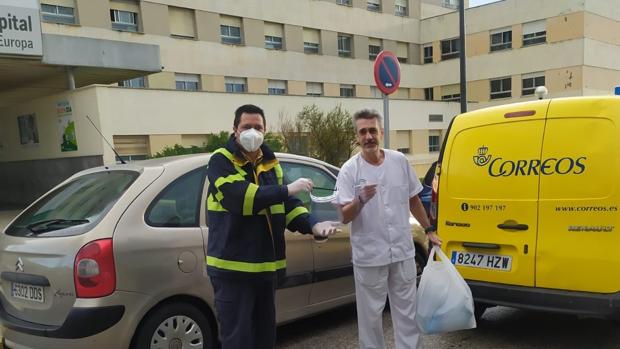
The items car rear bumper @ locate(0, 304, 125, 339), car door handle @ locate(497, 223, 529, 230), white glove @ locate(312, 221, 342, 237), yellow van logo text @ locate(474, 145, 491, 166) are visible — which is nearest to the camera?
white glove @ locate(312, 221, 342, 237)

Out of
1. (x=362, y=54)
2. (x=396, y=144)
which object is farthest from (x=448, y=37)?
(x=396, y=144)

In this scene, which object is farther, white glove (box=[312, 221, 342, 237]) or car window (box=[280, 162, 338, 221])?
car window (box=[280, 162, 338, 221])

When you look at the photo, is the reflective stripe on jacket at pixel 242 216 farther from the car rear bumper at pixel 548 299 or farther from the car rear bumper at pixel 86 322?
the car rear bumper at pixel 548 299

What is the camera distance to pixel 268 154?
285 cm

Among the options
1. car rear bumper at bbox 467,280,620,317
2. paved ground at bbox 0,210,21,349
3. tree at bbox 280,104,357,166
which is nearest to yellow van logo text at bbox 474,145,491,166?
car rear bumper at bbox 467,280,620,317

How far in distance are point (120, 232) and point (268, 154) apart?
1048 millimetres

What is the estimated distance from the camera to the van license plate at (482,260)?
11.7 feet

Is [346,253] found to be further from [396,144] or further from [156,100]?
[396,144]

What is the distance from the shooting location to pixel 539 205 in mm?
3408

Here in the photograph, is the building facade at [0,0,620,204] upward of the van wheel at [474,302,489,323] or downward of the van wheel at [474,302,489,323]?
upward

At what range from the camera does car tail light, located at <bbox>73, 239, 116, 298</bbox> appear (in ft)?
9.68

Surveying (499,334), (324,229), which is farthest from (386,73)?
(324,229)

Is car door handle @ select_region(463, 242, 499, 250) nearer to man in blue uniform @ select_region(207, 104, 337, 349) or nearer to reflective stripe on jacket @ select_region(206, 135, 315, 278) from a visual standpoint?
man in blue uniform @ select_region(207, 104, 337, 349)

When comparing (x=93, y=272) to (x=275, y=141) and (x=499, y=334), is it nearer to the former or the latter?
(x=499, y=334)
